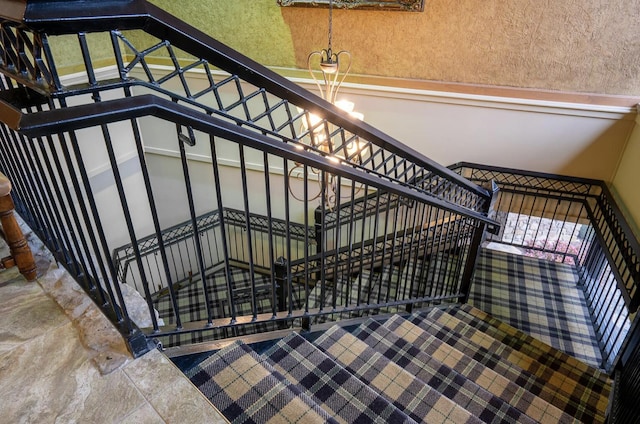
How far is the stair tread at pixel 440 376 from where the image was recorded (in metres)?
1.91

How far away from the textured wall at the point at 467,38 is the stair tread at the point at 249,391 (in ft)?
11.2

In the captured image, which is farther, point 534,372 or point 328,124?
point 534,372

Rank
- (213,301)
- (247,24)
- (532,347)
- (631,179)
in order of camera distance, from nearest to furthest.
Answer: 1. (532,347)
2. (631,179)
3. (247,24)
4. (213,301)

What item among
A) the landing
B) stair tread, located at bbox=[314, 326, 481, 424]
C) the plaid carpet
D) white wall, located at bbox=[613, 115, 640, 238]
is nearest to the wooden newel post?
stair tread, located at bbox=[314, 326, 481, 424]

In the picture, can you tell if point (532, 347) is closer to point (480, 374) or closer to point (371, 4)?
point (480, 374)

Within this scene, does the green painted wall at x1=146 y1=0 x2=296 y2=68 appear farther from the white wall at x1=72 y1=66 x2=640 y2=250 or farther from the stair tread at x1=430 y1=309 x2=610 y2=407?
the stair tread at x1=430 y1=309 x2=610 y2=407

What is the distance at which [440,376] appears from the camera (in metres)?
2.05

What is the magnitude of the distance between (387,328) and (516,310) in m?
1.76

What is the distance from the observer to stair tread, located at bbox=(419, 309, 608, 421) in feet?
7.76

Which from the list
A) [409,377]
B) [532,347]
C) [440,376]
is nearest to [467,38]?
[532,347]

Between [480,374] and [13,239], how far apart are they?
2.32 meters

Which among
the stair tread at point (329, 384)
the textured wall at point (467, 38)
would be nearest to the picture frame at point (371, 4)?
the textured wall at point (467, 38)

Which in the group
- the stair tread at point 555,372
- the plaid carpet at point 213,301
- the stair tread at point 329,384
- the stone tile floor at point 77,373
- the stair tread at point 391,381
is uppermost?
the stone tile floor at point 77,373

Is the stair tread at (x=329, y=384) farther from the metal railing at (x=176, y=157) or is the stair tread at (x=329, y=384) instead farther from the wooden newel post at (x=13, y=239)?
the wooden newel post at (x=13, y=239)
